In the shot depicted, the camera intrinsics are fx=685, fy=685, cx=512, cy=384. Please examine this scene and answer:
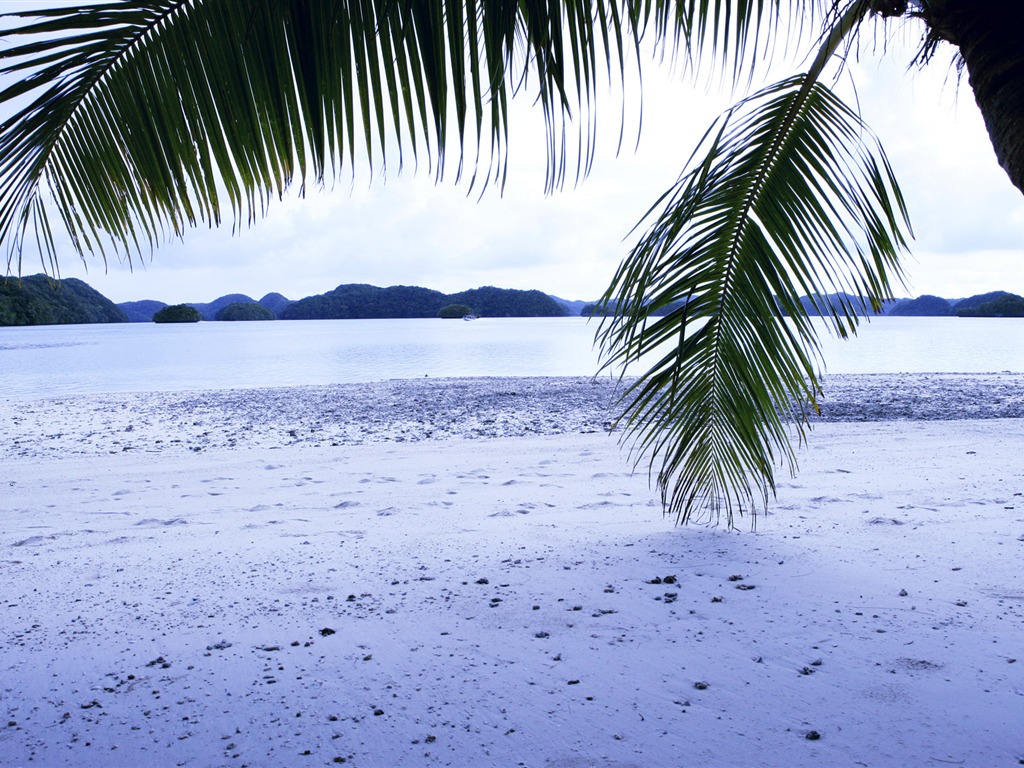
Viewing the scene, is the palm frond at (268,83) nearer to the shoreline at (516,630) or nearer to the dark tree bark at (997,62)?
the dark tree bark at (997,62)

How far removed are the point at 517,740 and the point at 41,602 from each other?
234 cm

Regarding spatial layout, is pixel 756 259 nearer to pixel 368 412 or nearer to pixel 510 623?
pixel 510 623

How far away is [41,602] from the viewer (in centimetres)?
302

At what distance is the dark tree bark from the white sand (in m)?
1.58

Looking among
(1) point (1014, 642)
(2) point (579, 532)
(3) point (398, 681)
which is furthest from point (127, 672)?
(1) point (1014, 642)

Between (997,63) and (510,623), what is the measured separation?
2348 millimetres

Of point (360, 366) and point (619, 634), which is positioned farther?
point (360, 366)

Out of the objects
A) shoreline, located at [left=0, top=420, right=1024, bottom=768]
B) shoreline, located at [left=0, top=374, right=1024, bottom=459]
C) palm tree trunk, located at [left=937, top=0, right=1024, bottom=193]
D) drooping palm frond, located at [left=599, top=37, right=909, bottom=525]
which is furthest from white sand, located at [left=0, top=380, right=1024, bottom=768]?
shoreline, located at [left=0, top=374, right=1024, bottom=459]

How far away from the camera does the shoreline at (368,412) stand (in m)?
8.55

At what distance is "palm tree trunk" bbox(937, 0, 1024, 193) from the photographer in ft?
5.33

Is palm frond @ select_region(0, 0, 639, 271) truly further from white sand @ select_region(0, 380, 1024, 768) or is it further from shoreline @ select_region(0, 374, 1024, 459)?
shoreline @ select_region(0, 374, 1024, 459)

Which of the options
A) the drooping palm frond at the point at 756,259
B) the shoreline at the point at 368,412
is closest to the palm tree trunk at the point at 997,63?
the drooping palm frond at the point at 756,259

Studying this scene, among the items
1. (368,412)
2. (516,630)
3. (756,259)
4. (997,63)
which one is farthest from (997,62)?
(368,412)

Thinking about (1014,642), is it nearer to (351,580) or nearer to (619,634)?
(619,634)
